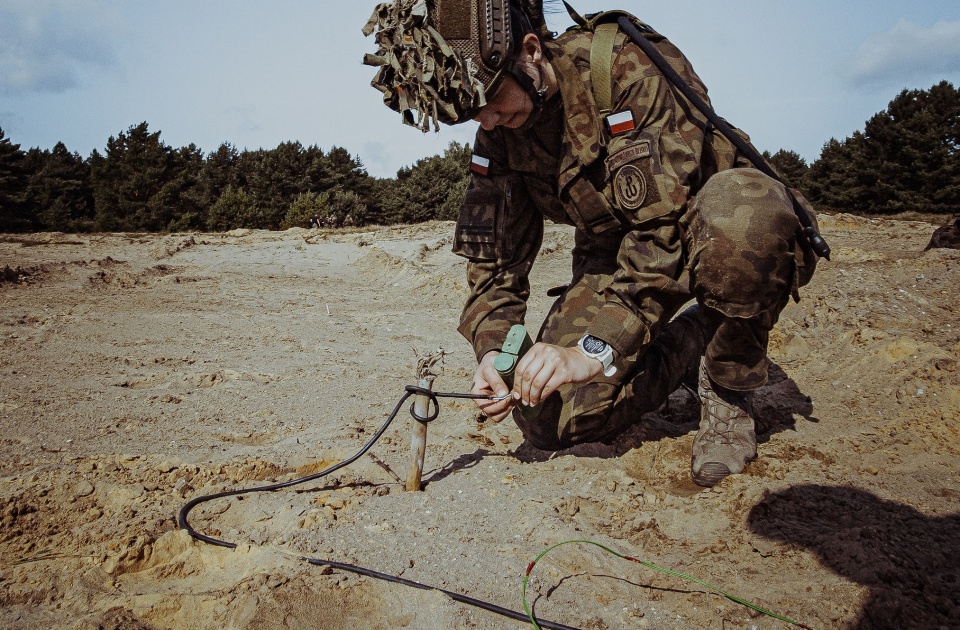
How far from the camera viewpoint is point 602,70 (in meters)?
2.30

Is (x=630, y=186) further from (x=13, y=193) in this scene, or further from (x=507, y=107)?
(x=13, y=193)

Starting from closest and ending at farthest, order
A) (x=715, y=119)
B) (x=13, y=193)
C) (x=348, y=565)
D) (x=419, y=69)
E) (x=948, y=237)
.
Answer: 1. (x=348, y=565)
2. (x=419, y=69)
3. (x=715, y=119)
4. (x=948, y=237)
5. (x=13, y=193)

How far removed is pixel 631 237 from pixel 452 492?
1095mm

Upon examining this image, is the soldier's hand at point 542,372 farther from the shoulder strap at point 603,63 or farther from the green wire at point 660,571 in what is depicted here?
the shoulder strap at point 603,63

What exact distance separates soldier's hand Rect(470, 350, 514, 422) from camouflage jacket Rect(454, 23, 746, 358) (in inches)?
8.8

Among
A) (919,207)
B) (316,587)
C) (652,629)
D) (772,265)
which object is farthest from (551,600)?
(919,207)

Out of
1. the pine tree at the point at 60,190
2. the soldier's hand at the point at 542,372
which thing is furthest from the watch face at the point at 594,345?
the pine tree at the point at 60,190

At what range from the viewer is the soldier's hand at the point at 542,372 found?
1.94 meters

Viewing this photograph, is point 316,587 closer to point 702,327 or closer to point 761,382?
point 761,382

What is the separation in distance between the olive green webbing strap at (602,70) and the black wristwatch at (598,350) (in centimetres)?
82

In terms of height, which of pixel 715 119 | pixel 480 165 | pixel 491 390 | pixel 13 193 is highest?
pixel 13 193

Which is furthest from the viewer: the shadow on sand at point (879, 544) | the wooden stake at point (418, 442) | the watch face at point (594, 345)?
the wooden stake at point (418, 442)

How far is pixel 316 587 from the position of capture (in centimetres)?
162

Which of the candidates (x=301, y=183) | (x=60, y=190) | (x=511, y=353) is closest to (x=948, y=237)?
(x=511, y=353)
